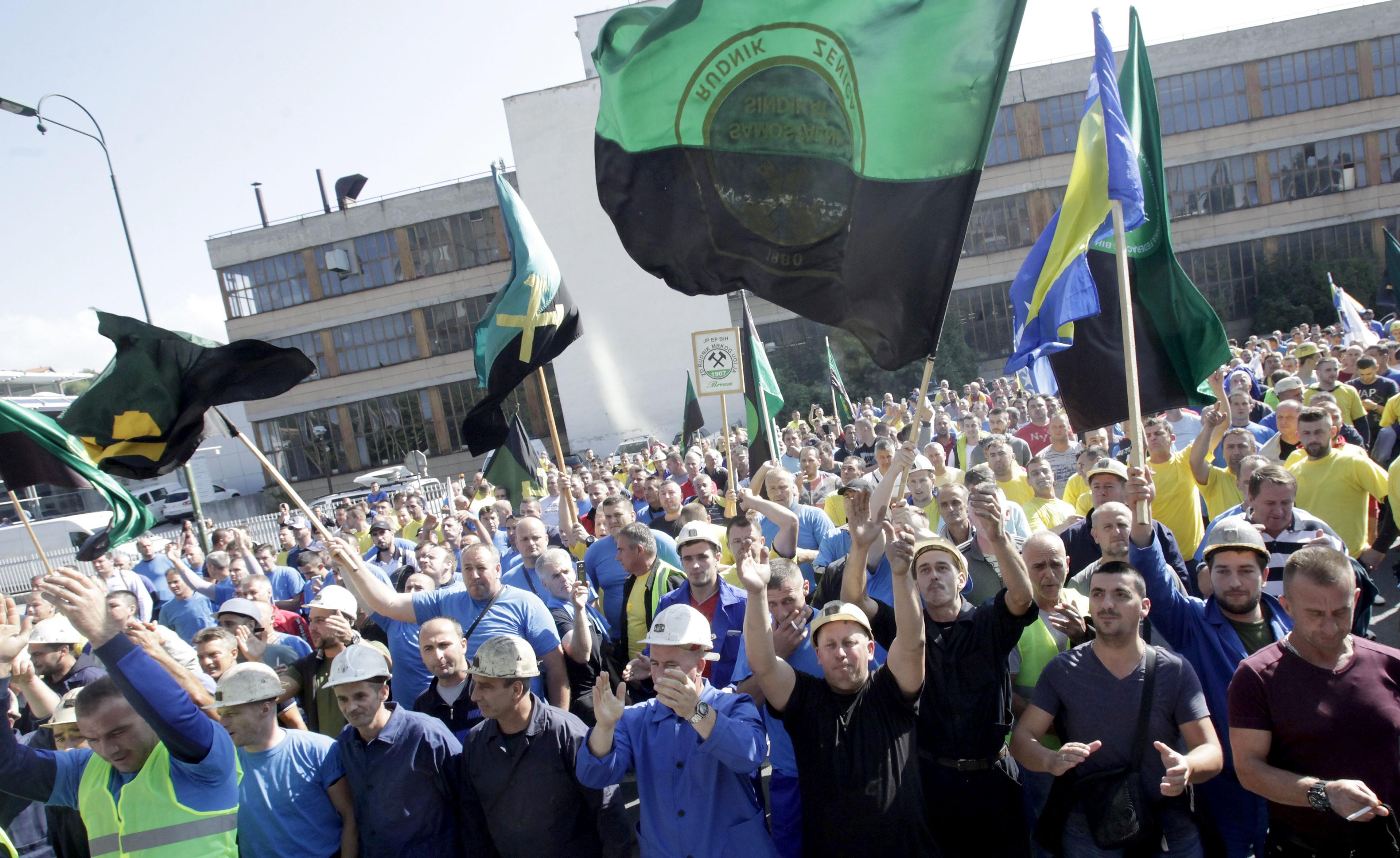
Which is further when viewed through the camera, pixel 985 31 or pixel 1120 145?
pixel 1120 145

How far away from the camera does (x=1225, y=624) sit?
371 cm

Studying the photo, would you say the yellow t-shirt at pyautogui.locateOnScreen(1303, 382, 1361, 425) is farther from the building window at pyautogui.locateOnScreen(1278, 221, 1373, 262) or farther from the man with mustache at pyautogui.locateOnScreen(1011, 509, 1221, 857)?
the building window at pyautogui.locateOnScreen(1278, 221, 1373, 262)

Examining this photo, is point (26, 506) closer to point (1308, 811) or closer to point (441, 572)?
point (441, 572)

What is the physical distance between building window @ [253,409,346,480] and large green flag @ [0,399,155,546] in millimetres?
34162

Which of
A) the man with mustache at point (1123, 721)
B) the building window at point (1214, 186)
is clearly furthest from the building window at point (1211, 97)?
the man with mustache at point (1123, 721)

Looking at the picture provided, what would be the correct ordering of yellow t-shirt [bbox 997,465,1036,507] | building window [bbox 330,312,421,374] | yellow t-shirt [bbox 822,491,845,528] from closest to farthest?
1. yellow t-shirt [bbox 997,465,1036,507]
2. yellow t-shirt [bbox 822,491,845,528]
3. building window [bbox 330,312,421,374]

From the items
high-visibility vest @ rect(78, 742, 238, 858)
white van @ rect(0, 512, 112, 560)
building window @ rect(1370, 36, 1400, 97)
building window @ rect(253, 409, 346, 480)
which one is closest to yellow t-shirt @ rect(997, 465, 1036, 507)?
high-visibility vest @ rect(78, 742, 238, 858)

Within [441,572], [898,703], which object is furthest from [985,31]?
[441,572]

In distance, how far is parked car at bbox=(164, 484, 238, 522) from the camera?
33969 millimetres

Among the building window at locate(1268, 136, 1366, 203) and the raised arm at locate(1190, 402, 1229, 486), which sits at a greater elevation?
the building window at locate(1268, 136, 1366, 203)

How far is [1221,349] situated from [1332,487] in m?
1.21

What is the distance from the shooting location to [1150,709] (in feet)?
10.7

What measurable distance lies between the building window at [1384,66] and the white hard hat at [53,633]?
145 ft

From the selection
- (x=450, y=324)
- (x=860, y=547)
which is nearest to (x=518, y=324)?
A: (x=860, y=547)
